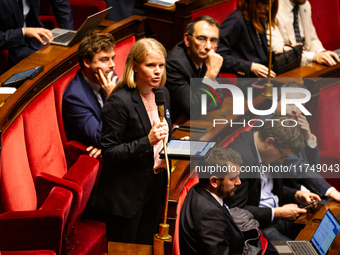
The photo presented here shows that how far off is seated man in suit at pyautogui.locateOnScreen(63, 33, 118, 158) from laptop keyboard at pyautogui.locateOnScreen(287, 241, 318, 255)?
54 cm

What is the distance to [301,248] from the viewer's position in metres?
1.02

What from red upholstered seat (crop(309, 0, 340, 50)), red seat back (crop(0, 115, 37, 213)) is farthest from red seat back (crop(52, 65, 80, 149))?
red upholstered seat (crop(309, 0, 340, 50))

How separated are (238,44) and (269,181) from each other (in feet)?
1.97

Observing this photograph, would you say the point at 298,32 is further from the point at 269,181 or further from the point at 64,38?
the point at 64,38

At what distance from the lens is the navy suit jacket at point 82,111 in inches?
45.3

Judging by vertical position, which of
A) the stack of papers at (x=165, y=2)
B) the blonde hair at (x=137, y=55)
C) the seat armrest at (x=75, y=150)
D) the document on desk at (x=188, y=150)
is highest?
the blonde hair at (x=137, y=55)

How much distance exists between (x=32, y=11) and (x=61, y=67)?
17.3 inches

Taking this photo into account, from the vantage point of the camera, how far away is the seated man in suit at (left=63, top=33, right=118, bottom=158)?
3.78 feet

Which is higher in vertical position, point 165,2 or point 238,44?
point 165,2

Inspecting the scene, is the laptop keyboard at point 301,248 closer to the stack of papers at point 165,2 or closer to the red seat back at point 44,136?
the red seat back at point 44,136

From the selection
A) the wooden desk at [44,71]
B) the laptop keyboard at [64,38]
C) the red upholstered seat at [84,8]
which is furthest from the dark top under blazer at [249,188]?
the red upholstered seat at [84,8]

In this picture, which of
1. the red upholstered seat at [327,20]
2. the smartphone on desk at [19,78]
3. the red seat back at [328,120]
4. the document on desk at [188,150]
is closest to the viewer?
the document on desk at [188,150]

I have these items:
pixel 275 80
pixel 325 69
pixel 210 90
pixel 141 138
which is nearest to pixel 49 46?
pixel 210 90

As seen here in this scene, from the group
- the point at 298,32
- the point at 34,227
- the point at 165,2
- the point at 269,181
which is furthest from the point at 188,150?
the point at 298,32
